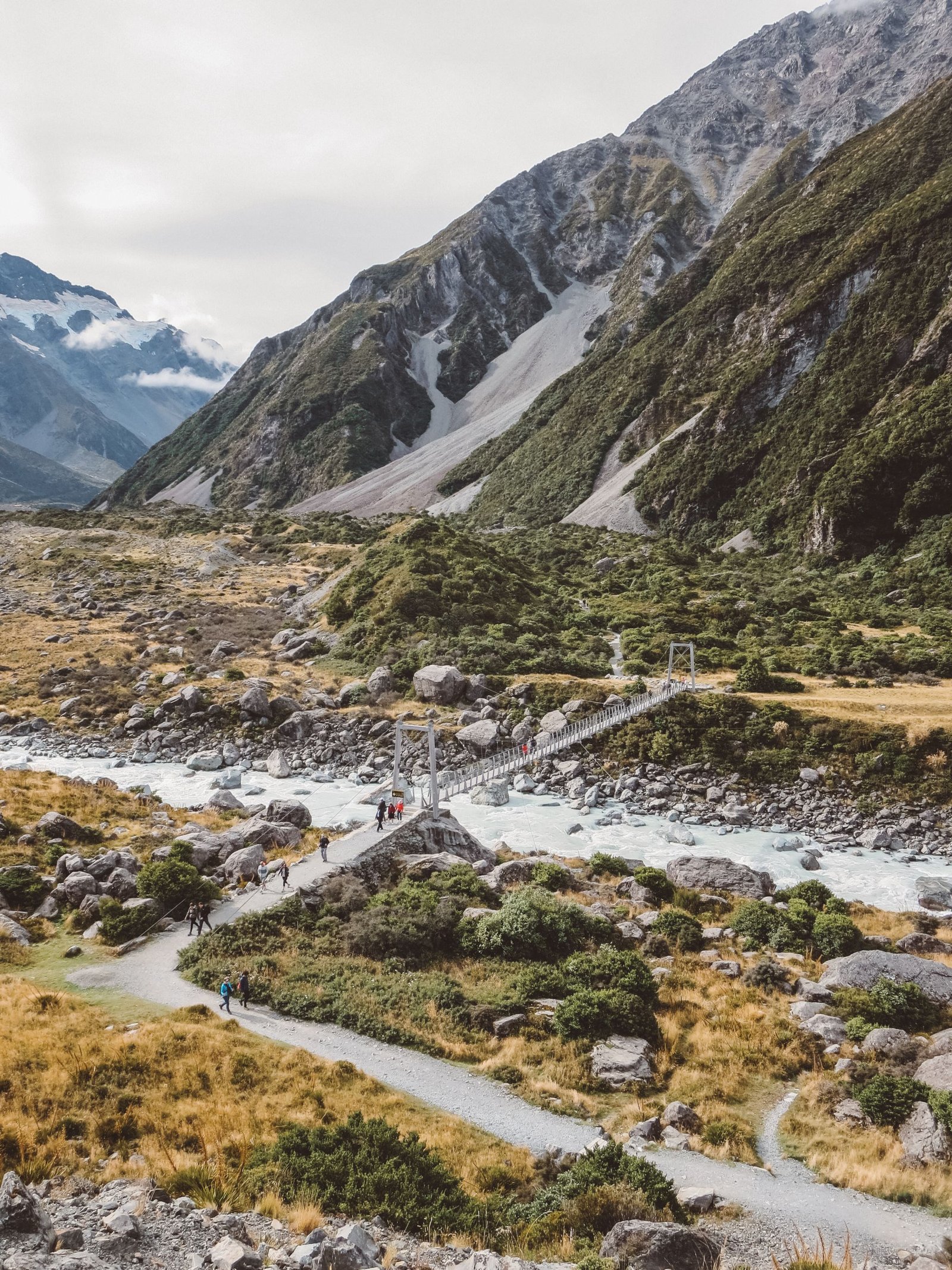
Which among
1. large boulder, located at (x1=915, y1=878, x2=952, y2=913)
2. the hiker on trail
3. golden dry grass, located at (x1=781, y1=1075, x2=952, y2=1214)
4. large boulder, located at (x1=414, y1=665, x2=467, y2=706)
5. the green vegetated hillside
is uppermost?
the green vegetated hillside

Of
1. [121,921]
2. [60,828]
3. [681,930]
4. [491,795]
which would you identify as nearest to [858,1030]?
[681,930]

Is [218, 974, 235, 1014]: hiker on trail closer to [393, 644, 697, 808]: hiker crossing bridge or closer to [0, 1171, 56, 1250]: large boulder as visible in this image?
[0, 1171, 56, 1250]: large boulder

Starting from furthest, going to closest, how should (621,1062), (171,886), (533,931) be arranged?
(171,886) < (533,931) < (621,1062)

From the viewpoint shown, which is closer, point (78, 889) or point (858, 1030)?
point (858, 1030)

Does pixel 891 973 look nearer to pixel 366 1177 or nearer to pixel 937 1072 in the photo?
pixel 937 1072

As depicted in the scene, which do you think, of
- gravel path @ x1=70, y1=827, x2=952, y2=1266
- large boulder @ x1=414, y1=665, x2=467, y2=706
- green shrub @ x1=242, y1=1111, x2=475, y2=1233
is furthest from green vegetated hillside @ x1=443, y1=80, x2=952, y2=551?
green shrub @ x1=242, y1=1111, x2=475, y2=1233

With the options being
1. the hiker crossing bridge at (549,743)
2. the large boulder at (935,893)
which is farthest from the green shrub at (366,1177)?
the hiker crossing bridge at (549,743)

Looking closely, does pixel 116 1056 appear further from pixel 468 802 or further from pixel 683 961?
pixel 468 802
